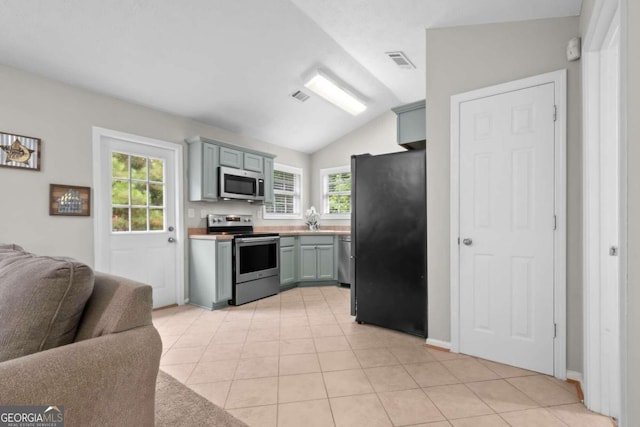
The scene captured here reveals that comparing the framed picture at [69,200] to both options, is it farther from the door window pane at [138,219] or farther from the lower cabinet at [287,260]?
the lower cabinet at [287,260]

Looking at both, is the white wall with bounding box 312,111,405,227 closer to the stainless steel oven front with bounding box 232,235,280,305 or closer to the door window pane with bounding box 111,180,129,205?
the stainless steel oven front with bounding box 232,235,280,305

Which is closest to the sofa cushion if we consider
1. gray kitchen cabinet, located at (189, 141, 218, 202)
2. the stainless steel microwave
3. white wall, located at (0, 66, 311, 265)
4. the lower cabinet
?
white wall, located at (0, 66, 311, 265)

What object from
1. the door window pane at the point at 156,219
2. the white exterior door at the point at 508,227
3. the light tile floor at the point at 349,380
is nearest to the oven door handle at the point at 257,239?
the door window pane at the point at 156,219

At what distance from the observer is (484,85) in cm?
240

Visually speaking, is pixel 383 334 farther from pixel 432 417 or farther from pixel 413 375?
pixel 432 417

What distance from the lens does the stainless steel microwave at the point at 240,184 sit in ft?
13.2

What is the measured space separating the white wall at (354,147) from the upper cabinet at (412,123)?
1.60 m

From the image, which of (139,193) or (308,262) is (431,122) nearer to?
(308,262)

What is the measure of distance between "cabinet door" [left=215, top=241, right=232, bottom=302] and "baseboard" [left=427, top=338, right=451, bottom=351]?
2312 millimetres

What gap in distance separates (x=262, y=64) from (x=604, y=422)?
12.4 feet

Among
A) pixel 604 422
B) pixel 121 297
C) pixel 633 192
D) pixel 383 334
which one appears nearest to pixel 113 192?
pixel 121 297

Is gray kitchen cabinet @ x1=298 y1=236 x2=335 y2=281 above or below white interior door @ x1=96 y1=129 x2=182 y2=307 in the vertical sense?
below

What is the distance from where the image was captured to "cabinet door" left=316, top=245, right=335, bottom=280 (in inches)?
194

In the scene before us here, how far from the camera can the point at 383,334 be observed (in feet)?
9.50
